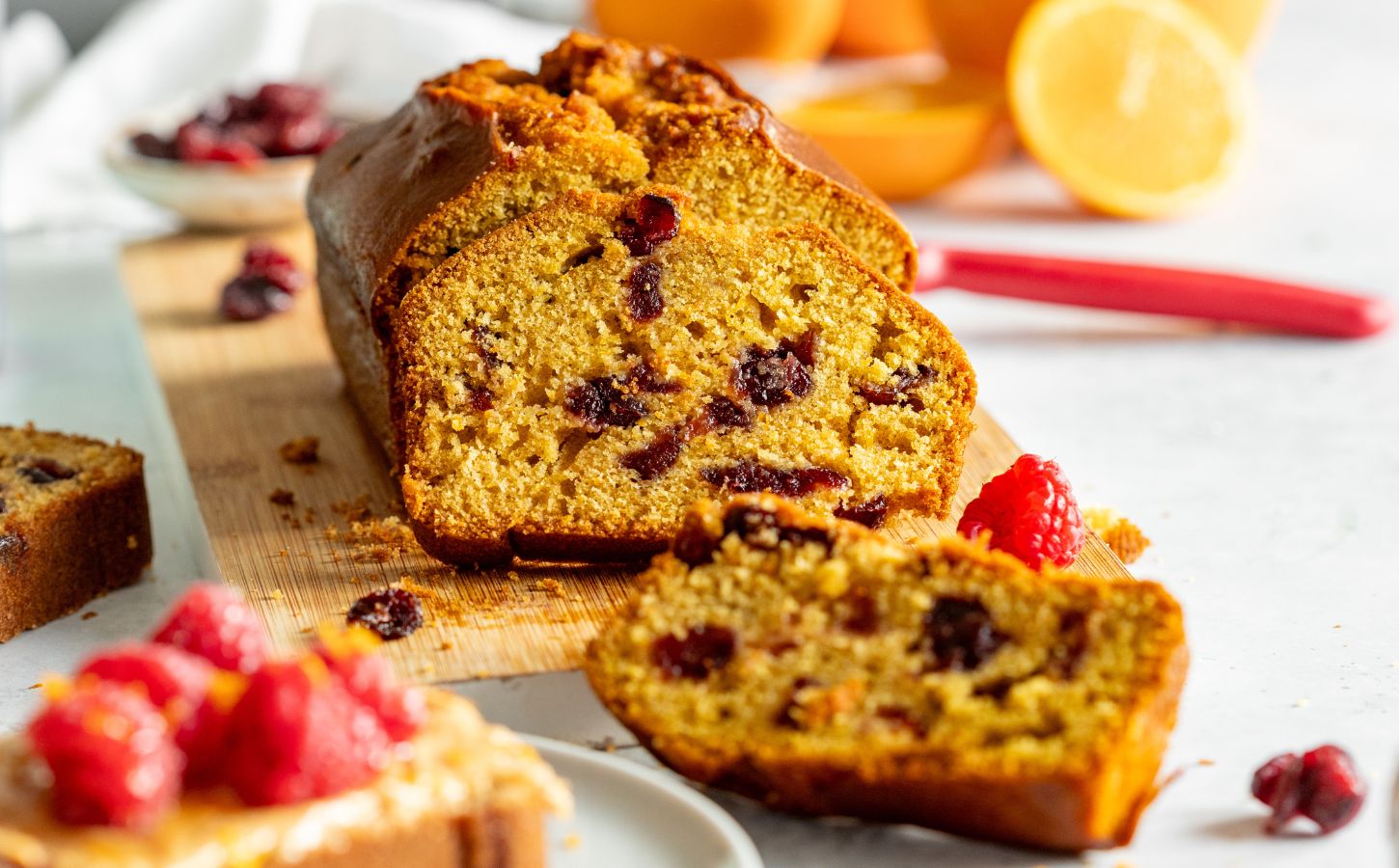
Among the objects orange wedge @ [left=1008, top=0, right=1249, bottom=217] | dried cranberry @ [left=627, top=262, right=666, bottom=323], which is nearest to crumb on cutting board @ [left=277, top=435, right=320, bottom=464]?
dried cranberry @ [left=627, top=262, right=666, bottom=323]

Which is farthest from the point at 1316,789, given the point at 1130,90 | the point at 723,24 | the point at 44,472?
the point at 723,24

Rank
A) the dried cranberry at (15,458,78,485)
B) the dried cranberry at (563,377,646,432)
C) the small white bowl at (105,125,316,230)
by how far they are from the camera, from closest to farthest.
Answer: the dried cranberry at (563,377,646,432), the dried cranberry at (15,458,78,485), the small white bowl at (105,125,316,230)

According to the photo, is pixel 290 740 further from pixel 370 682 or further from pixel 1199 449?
pixel 1199 449

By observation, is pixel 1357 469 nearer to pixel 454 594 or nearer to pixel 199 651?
pixel 454 594

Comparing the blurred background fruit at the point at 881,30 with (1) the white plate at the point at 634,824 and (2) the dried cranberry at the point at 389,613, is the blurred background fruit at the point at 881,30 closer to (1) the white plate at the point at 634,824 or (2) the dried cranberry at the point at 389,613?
(2) the dried cranberry at the point at 389,613

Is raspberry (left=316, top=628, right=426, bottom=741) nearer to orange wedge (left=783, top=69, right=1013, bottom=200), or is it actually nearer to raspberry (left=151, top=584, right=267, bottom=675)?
raspberry (left=151, top=584, right=267, bottom=675)

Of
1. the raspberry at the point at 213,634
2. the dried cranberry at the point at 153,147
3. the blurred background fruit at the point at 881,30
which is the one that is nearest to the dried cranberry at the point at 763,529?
the raspberry at the point at 213,634
